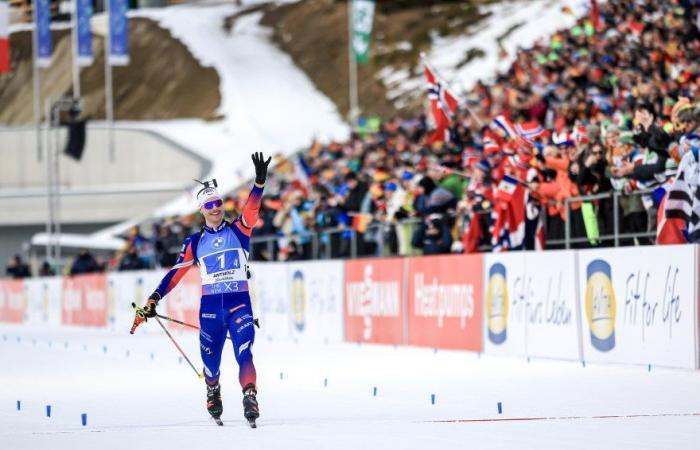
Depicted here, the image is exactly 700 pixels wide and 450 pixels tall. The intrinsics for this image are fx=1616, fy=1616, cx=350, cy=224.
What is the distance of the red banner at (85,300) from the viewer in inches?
1593

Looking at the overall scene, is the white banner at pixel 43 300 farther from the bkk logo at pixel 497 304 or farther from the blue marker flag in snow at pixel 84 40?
the bkk logo at pixel 497 304

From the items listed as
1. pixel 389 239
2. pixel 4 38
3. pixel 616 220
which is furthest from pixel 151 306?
pixel 4 38

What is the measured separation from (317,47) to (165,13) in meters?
11.0

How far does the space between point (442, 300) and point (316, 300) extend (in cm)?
527

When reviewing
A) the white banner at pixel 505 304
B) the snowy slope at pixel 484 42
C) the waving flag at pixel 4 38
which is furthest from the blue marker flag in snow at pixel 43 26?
the white banner at pixel 505 304

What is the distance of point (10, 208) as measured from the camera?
83125mm

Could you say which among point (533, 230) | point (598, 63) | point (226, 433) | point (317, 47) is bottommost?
point (226, 433)

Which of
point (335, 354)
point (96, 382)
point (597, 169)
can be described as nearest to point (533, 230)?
point (597, 169)

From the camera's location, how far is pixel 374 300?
25.5 m

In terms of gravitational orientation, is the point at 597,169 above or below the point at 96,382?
above

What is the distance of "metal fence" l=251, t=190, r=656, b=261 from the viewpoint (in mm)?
18812

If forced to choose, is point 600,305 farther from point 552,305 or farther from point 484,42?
point 484,42

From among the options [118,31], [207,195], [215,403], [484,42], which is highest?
[484,42]

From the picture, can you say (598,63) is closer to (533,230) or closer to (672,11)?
(672,11)
